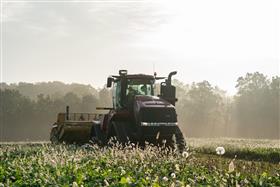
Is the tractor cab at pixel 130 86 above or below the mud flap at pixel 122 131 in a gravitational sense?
above

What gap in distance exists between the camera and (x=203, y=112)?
8944cm

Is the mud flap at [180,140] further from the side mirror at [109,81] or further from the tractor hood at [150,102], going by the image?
the side mirror at [109,81]

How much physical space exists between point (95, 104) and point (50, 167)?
80.2 m

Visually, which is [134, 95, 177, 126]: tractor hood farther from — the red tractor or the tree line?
the tree line

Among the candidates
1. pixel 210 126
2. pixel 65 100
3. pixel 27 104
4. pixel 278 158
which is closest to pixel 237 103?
pixel 210 126

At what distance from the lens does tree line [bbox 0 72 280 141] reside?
84.1m

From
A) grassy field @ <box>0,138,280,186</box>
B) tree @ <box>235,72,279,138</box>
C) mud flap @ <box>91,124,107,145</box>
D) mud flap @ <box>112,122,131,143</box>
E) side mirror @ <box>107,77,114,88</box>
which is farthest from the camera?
tree @ <box>235,72,279,138</box>

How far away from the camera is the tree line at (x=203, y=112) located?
84.1 m

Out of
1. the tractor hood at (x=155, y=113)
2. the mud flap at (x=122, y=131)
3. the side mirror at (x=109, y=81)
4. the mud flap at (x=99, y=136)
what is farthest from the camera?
the mud flap at (x=99, y=136)

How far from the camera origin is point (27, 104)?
8869 cm

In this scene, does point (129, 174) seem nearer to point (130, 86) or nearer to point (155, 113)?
point (155, 113)

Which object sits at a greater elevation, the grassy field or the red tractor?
the red tractor

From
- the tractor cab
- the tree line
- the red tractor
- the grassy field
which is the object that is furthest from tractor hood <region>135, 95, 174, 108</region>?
the tree line

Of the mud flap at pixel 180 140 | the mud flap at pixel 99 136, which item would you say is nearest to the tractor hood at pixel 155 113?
the mud flap at pixel 180 140
